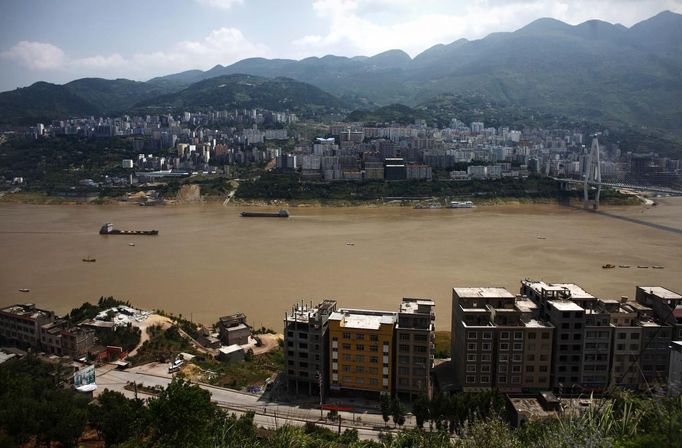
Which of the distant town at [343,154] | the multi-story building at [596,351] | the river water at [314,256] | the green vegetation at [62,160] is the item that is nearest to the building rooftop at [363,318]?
the multi-story building at [596,351]

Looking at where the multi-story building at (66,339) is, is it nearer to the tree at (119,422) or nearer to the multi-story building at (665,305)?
the tree at (119,422)

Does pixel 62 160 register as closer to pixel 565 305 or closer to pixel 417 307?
pixel 417 307

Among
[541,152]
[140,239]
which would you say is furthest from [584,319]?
[541,152]

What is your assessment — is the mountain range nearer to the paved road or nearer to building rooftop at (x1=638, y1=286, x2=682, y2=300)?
the paved road

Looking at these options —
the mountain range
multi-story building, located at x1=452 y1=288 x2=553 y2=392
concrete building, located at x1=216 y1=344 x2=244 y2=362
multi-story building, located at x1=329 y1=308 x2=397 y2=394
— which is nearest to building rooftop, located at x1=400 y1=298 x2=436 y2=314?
multi-story building, located at x1=329 y1=308 x2=397 y2=394

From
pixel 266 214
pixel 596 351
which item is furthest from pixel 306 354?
pixel 266 214
